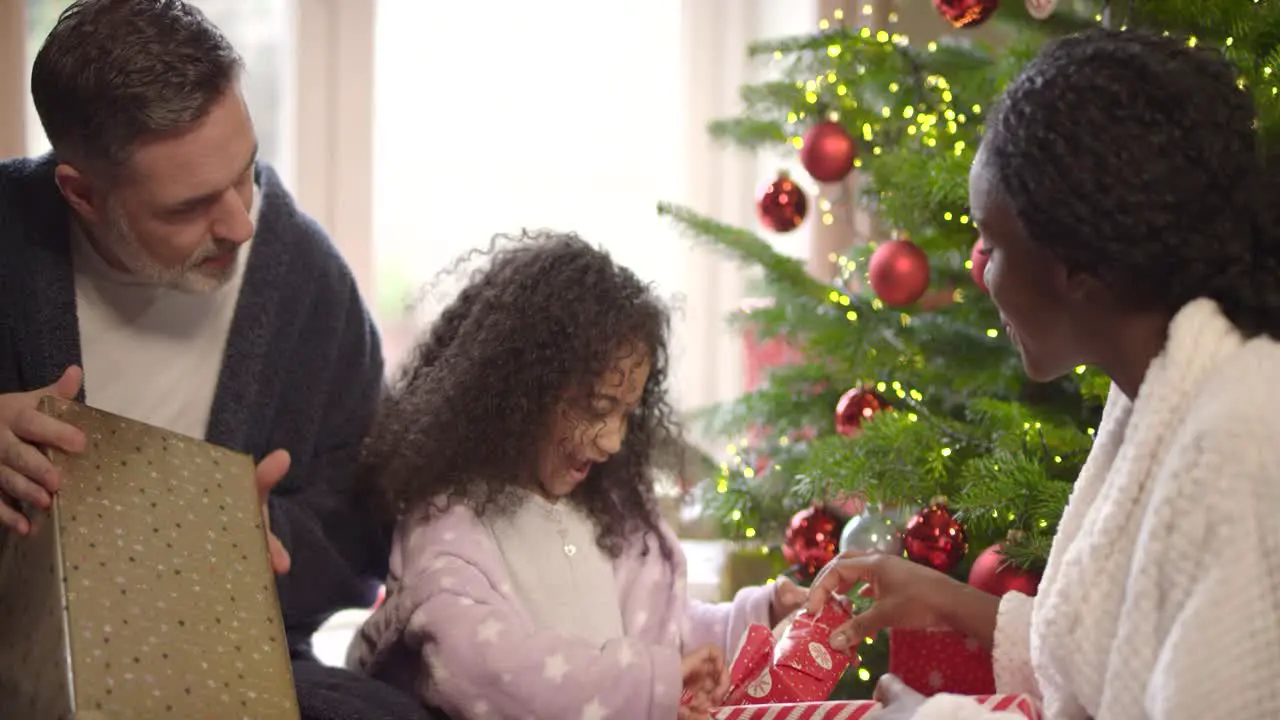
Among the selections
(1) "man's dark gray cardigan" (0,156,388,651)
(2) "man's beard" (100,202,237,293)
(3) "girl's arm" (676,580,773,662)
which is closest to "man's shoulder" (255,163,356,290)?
(1) "man's dark gray cardigan" (0,156,388,651)

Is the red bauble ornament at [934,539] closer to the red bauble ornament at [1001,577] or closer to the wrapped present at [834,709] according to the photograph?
the red bauble ornament at [1001,577]

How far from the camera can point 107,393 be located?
1.79 meters

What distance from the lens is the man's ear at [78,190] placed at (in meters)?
1.68

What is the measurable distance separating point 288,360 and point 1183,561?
113 cm

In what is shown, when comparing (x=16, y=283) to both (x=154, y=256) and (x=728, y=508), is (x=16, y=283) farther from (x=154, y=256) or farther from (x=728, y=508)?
(x=728, y=508)

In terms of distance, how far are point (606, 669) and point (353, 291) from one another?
653 mm

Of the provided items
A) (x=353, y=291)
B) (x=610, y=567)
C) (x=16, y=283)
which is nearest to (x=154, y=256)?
(x=16, y=283)

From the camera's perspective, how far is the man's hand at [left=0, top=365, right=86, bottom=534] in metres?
1.31

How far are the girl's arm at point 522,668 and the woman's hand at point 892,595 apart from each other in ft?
0.62

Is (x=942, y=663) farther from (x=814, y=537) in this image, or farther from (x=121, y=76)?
(x=121, y=76)

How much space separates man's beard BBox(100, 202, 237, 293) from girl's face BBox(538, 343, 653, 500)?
0.43 m

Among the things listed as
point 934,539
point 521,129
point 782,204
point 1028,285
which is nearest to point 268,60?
point 521,129

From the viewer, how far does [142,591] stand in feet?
4.17

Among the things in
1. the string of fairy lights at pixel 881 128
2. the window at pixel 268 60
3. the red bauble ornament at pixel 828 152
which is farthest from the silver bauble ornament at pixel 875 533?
the window at pixel 268 60
